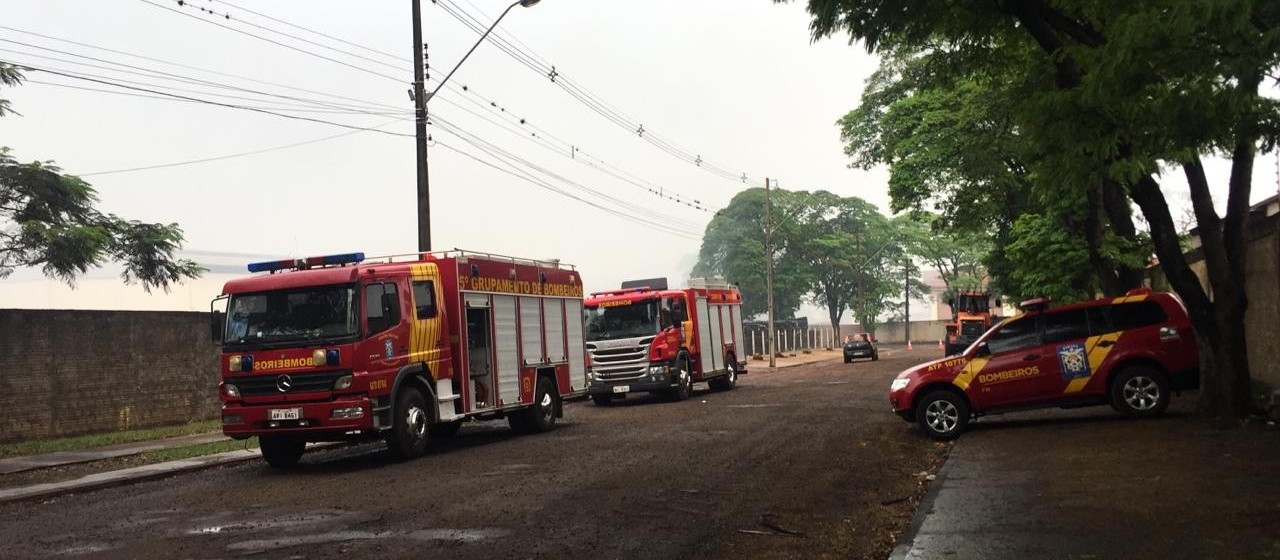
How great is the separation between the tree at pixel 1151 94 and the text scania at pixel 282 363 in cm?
750

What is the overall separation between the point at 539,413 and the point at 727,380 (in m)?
11.8

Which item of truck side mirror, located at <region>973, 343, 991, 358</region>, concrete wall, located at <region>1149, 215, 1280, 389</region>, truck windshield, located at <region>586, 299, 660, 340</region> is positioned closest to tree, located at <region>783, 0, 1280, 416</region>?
concrete wall, located at <region>1149, 215, 1280, 389</region>

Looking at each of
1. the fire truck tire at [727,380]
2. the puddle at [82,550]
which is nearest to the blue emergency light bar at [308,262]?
the puddle at [82,550]

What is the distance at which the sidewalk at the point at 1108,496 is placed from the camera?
22.2 feet

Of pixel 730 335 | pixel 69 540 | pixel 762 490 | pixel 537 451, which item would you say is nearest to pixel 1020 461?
pixel 762 490

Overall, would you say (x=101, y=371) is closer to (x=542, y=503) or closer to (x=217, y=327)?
(x=217, y=327)

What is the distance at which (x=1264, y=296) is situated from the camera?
1666 centimetres

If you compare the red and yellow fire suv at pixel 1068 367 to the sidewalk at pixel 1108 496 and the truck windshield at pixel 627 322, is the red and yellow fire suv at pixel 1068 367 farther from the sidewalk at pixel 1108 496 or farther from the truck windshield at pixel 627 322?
the truck windshield at pixel 627 322

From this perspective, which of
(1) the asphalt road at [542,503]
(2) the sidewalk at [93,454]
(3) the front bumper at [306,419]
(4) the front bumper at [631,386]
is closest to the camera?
(1) the asphalt road at [542,503]

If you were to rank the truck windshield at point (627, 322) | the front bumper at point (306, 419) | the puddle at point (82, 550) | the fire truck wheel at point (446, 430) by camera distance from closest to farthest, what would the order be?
1. the puddle at point (82, 550)
2. the front bumper at point (306, 419)
3. the fire truck wheel at point (446, 430)
4. the truck windshield at point (627, 322)

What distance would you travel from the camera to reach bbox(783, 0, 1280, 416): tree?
7.92 meters

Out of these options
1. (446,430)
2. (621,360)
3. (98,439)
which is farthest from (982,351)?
(98,439)

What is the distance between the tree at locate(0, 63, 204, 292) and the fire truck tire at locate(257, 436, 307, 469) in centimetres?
1048

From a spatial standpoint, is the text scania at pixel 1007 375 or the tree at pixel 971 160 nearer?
the text scania at pixel 1007 375
